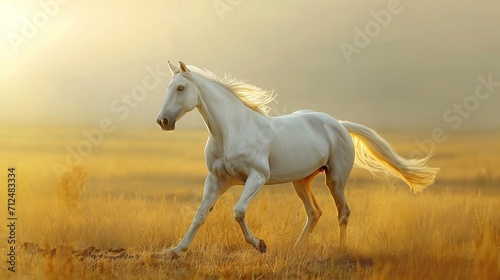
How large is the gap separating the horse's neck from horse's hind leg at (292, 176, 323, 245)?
4.57 ft

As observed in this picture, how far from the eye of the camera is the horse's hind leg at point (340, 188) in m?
9.05

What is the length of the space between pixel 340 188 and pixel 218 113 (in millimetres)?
1981

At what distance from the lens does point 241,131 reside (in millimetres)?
8078

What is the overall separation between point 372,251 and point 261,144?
67.9 inches

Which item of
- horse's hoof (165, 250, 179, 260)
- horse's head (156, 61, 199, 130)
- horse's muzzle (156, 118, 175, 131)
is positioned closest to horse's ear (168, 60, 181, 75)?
horse's head (156, 61, 199, 130)

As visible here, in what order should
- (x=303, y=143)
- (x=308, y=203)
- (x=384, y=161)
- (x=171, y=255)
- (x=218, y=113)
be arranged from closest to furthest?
(x=171, y=255), (x=218, y=113), (x=303, y=143), (x=308, y=203), (x=384, y=161)

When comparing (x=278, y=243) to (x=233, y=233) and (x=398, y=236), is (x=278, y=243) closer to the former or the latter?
(x=233, y=233)

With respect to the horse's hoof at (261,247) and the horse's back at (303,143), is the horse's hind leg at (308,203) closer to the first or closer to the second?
the horse's back at (303,143)

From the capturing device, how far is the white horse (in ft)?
25.9

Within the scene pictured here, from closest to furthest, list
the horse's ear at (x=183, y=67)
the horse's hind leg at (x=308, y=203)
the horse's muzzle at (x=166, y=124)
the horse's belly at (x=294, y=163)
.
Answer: the horse's muzzle at (x=166, y=124) → the horse's ear at (x=183, y=67) → the horse's belly at (x=294, y=163) → the horse's hind leg at (x=308, y=203)

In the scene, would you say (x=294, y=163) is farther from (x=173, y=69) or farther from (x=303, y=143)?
(x=173, y=69)

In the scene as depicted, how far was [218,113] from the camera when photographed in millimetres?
8047

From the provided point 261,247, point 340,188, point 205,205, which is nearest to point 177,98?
point 205,205

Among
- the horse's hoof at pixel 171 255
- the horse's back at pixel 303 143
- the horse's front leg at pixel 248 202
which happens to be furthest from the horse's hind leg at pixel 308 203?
the horse's hoof at pixel 171 255
